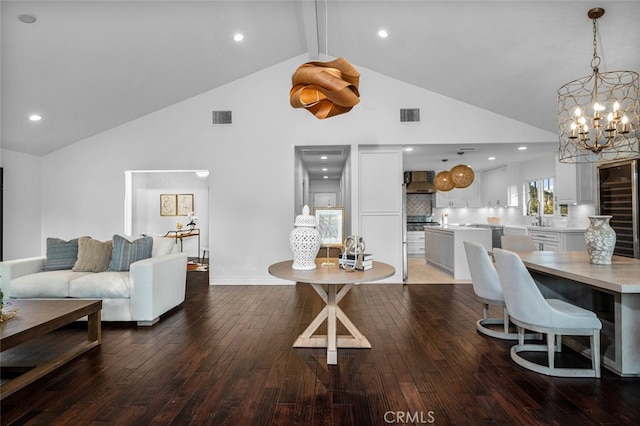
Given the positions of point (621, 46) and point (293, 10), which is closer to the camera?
point (621, 46)

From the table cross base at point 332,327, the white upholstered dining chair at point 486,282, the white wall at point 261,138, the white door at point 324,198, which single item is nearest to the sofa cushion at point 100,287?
the table cross base at point 332,327

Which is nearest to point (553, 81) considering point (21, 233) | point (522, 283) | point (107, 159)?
point (522, 283)

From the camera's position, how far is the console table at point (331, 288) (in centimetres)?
247

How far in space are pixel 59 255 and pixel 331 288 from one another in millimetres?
3360

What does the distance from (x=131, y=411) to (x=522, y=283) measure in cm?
268

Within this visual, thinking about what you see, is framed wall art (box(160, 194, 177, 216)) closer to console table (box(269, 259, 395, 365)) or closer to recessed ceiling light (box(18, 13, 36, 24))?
recessed ceiling light (box(18, 13, 36, 24))

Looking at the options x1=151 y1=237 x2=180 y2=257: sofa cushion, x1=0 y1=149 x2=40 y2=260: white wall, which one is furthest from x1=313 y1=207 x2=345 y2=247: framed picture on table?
x1=0 y1=149 x2=40 y2=260: white wall

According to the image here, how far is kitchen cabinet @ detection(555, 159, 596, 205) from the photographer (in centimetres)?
581

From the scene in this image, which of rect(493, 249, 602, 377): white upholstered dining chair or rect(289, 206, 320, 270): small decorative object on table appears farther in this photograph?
rect(289, 206, 320, 270): small decorative object on table

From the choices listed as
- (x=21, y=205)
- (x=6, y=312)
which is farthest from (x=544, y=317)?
(x=21, y=205)

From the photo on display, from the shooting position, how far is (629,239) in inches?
184

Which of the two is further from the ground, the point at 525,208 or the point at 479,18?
the point at 479,18

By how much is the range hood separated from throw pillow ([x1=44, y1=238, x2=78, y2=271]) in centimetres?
753

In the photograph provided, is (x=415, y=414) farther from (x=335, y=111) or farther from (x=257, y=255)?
(x=257, y=255)
